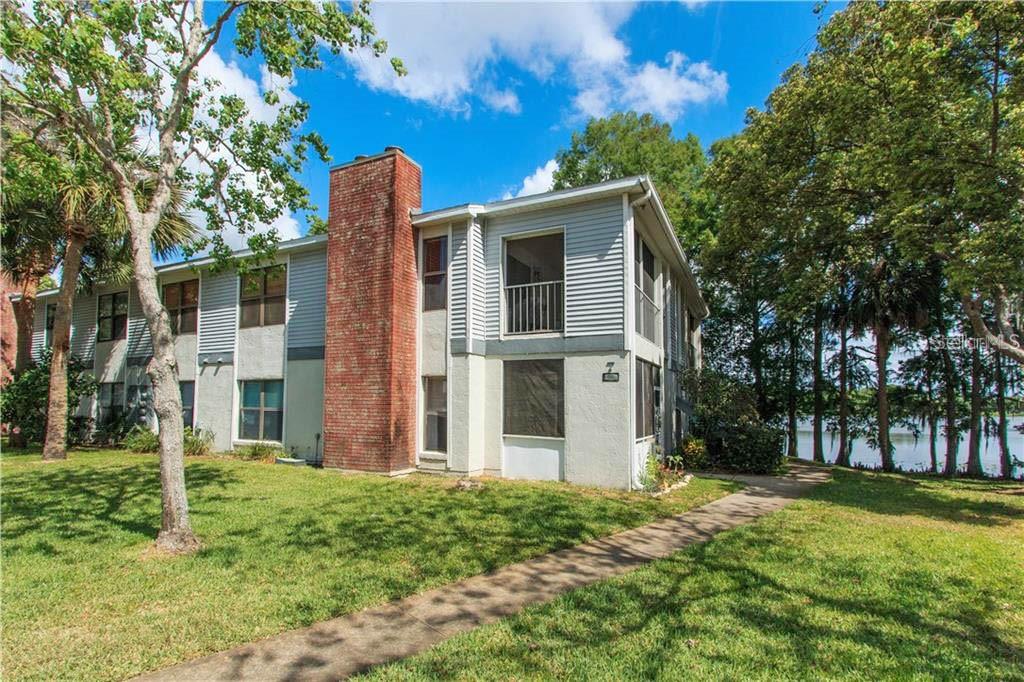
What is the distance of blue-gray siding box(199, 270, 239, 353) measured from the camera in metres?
14.7

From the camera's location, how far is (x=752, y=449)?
43.5 ft

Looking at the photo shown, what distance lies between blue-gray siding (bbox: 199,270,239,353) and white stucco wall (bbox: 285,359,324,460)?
110 inches

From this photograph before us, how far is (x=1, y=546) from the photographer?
583 cm

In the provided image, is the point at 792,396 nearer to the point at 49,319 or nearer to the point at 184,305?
the point at 184,305

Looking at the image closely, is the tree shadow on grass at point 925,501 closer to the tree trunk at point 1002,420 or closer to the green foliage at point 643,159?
the tree trunk at point 1002,420

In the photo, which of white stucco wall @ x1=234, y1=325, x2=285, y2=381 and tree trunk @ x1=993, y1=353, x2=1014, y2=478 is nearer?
white stucco wall @ x1=234, y1=325, x2=285, y2=381

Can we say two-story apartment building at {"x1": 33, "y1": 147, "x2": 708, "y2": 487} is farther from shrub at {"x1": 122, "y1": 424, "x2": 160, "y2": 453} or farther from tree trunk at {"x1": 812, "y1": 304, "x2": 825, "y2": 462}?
tree trunk at {"x1": 812, "y1": 304, "x2": 825, "y2": 462}

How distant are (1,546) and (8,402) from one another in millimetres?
14079

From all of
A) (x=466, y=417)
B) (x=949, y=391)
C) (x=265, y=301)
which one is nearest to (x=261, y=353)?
(x=265, y=301)

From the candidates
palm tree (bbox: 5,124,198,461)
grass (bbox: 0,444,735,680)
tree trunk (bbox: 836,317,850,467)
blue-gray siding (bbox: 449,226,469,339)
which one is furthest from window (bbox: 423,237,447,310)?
tree trunk (bbox: 836,317,850,467)

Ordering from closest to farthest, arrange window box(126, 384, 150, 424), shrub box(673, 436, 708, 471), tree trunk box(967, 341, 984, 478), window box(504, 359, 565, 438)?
window box(504, 359, 565, 438) → shrub box(673, 436, 708, 471) → window box(126, 384, 150, 424) → tree trunk box(967, 341, 984, 478)

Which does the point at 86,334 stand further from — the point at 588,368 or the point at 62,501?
the point at 588,368

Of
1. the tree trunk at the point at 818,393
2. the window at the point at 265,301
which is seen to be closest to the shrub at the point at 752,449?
the tree trunk at the point at 818,393

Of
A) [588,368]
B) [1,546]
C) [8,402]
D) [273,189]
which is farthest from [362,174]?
[8,402]
